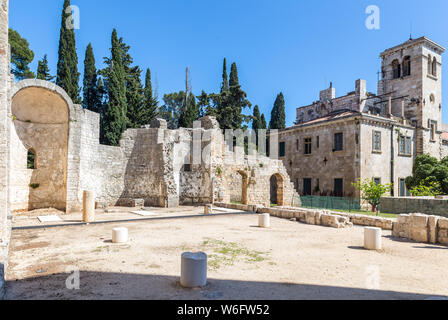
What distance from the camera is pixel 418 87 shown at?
2612cm

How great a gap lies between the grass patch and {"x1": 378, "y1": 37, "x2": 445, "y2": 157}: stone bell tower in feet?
79.0

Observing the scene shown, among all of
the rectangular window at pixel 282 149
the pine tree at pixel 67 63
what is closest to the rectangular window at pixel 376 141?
the rectangular window at pixel 282 149

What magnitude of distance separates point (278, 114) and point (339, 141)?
661 inches

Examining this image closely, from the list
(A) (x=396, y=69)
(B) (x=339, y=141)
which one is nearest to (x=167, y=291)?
(B) (x=339, y=141)

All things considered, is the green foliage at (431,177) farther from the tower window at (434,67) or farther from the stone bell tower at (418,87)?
the tower window at (434,67)

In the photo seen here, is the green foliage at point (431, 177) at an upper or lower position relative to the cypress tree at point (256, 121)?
lower

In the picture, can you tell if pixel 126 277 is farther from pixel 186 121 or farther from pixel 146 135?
pixel 186 121

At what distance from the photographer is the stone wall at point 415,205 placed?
14281 mm

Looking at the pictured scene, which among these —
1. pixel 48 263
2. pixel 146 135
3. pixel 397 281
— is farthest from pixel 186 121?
pixel 397 281

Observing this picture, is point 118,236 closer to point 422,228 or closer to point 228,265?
point 228,265

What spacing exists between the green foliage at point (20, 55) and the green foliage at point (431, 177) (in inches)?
1381

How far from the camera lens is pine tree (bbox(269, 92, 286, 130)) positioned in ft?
127

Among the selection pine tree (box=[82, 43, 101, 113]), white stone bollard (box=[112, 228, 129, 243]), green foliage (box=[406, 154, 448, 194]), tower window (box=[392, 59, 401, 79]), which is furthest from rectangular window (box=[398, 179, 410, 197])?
pine tree (box=[82, 43, 101, 113])

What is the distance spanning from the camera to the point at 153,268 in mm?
5934
